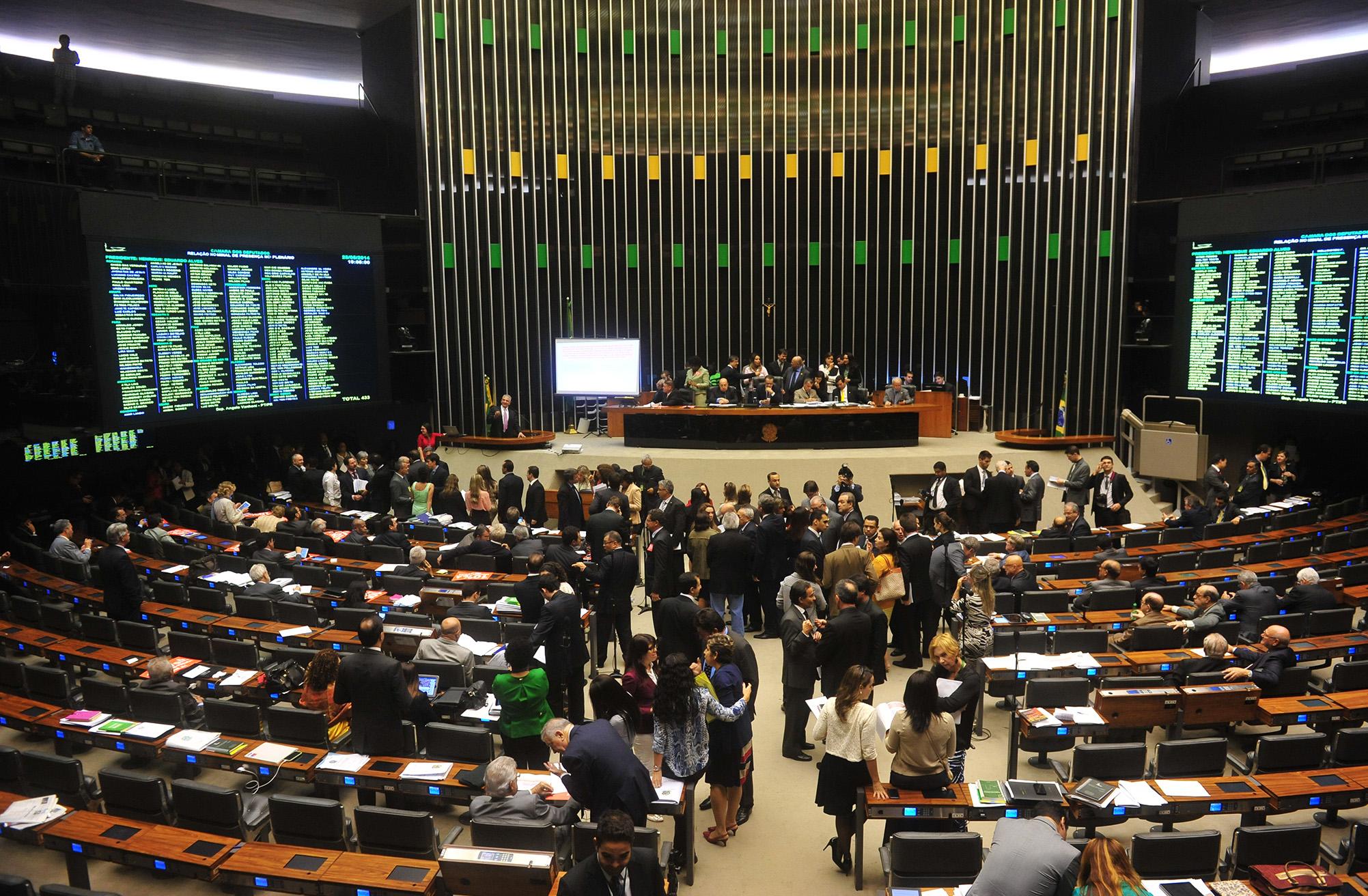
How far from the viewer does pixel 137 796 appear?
5.51m

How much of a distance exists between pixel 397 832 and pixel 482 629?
9.26ft

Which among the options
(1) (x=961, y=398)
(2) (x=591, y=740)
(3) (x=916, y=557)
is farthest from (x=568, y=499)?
(1) (x=961, y=398)

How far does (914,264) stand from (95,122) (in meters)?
13.6

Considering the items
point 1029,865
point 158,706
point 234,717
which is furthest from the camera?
point 158,706

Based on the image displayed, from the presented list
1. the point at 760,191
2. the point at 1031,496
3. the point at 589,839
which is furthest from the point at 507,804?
the point at 760,191

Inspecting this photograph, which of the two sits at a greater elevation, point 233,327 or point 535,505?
point 233,327

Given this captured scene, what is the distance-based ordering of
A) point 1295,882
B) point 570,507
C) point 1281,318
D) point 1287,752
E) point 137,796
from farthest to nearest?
point 1281,318 < point 570,507 < point 1287,752 < point 137,796 < point 1295,882

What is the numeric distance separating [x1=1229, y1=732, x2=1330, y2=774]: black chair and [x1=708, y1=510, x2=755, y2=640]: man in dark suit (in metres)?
3.89

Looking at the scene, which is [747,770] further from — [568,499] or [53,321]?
[53,321]

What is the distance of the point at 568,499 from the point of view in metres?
10.8

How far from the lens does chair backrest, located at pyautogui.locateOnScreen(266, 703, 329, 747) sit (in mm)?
6211

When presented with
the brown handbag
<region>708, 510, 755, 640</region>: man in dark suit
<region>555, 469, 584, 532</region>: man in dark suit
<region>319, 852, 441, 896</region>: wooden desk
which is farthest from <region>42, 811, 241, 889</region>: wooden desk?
<region>555, 469, 584, 532</region>: man in dark suit

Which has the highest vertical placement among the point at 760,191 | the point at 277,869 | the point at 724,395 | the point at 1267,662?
the point at 760,191

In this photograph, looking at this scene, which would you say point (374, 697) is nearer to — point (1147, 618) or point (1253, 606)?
point (1147, 618)
